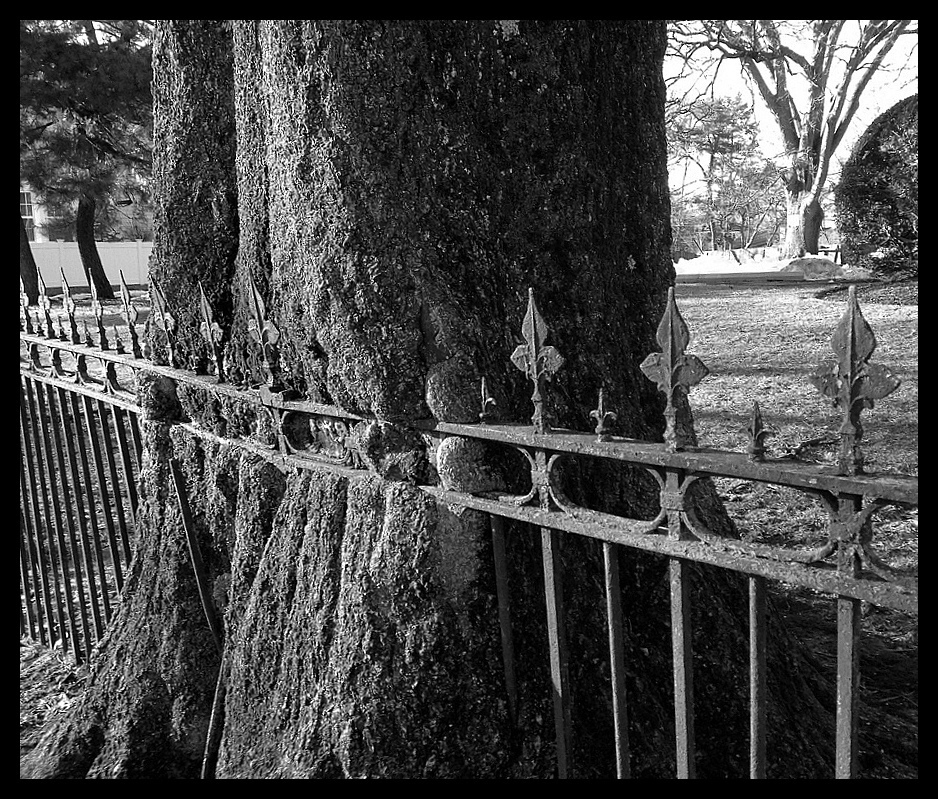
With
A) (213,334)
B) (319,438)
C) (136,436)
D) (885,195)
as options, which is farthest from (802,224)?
(319,438)

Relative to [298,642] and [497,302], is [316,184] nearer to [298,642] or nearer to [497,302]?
[497,302]

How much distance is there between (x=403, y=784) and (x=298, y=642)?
538 mm

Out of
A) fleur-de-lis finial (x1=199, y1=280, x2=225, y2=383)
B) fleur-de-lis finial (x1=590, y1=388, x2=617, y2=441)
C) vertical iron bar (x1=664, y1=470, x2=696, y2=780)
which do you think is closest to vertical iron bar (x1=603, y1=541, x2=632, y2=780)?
vertical iron bar (x1=664, y1=470, x2=696, y2=780)

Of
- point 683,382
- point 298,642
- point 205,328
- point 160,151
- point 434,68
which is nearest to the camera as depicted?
point 683,382

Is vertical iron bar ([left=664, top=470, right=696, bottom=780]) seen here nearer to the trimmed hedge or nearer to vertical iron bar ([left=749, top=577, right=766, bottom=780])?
vertical iron bar ([left=749, top=577, right=766, bottom=780])

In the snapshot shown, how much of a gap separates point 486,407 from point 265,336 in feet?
2.85

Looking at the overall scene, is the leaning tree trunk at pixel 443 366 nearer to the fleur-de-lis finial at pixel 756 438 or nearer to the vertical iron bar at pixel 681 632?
the vertical iron bar at pixel 681 632

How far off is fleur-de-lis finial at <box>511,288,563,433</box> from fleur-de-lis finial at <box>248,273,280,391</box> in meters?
0.98

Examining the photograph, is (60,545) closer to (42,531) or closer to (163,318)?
(42,531)

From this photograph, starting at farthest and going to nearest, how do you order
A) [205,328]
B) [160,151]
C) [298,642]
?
1. [160,151]
2. [205,328]
3. [298,642]

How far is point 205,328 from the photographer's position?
10.1 ft

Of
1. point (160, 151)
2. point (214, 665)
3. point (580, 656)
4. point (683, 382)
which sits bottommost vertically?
point (214, 665)

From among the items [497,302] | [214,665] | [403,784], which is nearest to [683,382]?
[497,302]

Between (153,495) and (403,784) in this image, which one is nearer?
(403,784)
